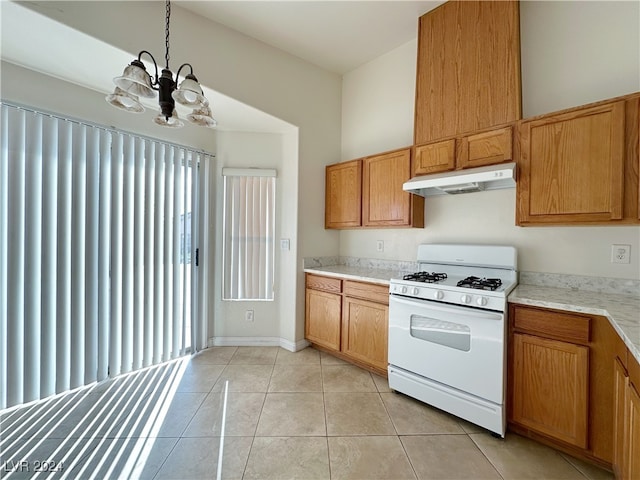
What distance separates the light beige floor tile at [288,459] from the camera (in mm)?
1496

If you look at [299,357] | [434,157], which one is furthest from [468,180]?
[299,357]

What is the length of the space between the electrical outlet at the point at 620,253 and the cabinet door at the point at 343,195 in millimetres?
1947

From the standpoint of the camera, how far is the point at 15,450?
1.62 m

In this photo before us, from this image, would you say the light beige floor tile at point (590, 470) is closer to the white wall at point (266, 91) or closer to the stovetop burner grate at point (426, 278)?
the stovetop burner grate at point (426, 278)

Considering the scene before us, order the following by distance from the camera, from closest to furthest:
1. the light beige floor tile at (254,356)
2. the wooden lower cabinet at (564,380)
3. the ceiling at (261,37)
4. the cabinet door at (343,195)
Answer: the wooden lower cabinet at (564,380), the ceiling at (261,37), the light beige floor tile at (254,356), the cabinet door at (343,195)

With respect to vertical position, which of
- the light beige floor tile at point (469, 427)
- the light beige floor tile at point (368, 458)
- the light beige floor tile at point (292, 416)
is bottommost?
the light beige floor tile at point (469, 427)

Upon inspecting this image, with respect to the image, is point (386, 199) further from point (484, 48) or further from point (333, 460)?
point (333, 460)

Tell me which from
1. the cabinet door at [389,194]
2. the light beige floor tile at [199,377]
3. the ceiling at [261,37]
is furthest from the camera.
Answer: the cabinet door at [389,194]

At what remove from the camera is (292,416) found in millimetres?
1985

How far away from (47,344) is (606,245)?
13.5ft

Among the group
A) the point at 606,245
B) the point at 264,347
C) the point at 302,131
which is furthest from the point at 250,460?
the point at 302,131

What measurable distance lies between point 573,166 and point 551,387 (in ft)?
4.53

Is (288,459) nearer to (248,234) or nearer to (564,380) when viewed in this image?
(564,380)

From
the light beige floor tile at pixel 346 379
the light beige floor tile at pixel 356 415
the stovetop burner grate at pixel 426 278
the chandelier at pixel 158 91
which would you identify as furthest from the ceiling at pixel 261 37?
the light beige floor tile at pixel 356 415
